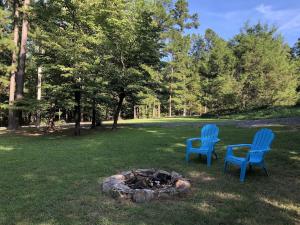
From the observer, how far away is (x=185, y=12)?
107ft

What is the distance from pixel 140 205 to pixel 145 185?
679 millimetres

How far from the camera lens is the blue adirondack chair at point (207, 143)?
5930 mm

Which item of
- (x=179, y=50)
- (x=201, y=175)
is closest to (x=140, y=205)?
(x=201, y=175)

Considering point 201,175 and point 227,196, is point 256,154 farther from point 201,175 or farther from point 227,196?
point 227,196

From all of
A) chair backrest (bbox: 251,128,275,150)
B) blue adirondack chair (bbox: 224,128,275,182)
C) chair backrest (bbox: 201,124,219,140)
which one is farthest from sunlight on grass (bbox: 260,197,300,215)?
chair backrest (bbox: 201,124,219,140)

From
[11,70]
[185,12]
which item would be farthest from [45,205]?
[185,12]

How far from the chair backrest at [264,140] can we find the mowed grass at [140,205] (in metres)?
0.48

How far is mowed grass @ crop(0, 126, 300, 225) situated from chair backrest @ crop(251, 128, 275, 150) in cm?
48

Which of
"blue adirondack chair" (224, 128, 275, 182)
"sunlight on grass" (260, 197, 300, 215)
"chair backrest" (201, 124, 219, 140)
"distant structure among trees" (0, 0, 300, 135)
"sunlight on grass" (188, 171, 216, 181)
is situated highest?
"distant structure among trees" (0, 0, 300, 135)

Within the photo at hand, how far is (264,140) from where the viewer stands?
5273 mm

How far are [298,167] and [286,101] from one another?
26.1 metres

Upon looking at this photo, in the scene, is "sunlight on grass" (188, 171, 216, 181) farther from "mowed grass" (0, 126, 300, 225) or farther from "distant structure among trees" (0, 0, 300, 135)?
"distant structure among trees" (0, 0, 300, 135)

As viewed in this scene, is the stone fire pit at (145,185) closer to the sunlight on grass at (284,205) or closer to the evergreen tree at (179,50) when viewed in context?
the sunlight on grass at (284,205)

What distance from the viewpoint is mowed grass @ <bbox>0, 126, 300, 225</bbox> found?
→ 3357 millimetres
